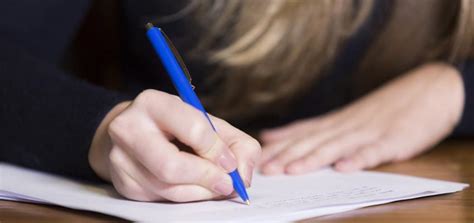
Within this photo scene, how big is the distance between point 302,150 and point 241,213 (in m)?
0.30

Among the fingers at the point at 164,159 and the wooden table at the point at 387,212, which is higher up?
the fingers at the point at 164,159

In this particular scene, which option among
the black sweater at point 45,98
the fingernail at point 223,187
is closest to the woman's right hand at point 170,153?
the fingernail at point 223,187

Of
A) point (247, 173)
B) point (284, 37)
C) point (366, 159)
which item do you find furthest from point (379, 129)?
point (247, 173)

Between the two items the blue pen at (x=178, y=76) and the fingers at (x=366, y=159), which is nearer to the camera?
the blue pen at (x=178, y=76)

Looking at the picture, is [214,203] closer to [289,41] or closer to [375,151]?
[375,151]

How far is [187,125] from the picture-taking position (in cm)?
56

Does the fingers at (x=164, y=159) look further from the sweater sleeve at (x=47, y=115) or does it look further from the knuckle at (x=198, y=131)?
the sweater sleeve at (x=47, y=115)

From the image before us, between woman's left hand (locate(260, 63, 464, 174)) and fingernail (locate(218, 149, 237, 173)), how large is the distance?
202mm

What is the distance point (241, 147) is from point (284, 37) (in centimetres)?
52

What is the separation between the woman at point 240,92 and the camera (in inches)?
22.7

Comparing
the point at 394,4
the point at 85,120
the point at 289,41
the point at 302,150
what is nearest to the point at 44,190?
the point at 85,120

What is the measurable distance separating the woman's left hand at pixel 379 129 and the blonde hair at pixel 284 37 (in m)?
0.11

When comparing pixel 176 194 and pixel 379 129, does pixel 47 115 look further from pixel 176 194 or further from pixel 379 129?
pixel 379 129

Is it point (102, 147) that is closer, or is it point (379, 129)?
point (102, 147)
